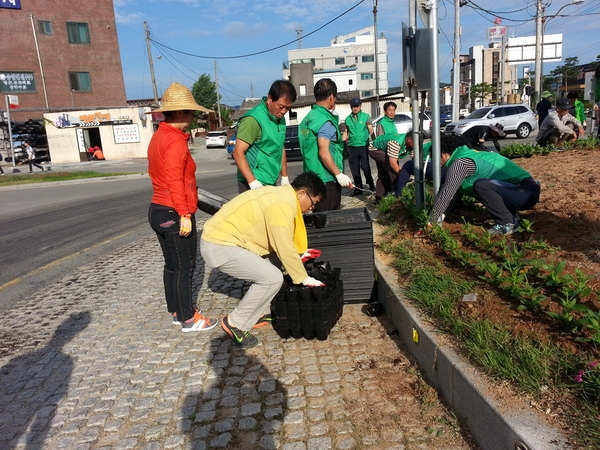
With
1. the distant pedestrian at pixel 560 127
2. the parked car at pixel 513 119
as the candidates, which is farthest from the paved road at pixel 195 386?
the parked car at pixel 513 119

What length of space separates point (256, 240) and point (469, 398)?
5.76ft

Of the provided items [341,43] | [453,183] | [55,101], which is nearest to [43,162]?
[55,101]

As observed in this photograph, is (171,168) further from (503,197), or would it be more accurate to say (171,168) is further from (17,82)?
(17,82)

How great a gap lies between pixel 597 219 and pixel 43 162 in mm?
34076

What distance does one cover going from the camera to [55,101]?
3656 cm

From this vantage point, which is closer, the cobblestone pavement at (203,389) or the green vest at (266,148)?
the cobblestone pavement at (203,389)

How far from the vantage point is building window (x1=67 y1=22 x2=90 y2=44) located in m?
36.8

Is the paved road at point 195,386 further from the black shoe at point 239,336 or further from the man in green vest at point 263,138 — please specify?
the man in green vest at point 263,138

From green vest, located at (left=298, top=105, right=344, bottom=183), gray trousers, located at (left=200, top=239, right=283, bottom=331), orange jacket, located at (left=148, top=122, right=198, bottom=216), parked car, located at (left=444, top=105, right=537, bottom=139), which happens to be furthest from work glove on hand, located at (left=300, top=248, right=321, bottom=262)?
parked car, located at (left=444, top=105, right=537, bottom=139)

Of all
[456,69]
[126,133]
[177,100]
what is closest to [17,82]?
[126,133]

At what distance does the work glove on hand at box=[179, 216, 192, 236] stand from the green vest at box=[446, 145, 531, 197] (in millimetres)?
2735

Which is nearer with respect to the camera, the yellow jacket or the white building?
the yellow jacket

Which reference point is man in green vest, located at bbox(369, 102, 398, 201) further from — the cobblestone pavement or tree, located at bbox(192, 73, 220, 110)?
tree, located at bbox(192, 73, 220, 110)

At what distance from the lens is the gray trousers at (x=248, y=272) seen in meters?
3.40
